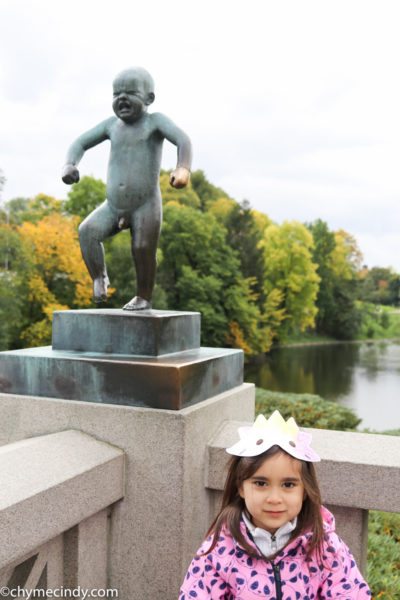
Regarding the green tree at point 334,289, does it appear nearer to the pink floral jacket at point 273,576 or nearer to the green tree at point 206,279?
the green tree at point 206,279

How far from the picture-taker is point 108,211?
3.78m

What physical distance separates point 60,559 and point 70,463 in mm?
546

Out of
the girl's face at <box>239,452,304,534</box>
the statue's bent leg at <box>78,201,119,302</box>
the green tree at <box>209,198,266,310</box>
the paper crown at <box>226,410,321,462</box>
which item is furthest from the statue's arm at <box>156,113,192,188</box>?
the green tree at <box>209,198,266,310</box>

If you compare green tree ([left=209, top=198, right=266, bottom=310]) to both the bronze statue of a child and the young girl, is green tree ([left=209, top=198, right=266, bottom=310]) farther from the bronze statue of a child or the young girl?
the young girl

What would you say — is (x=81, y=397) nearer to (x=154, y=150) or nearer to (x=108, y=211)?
(x=108, y=211)

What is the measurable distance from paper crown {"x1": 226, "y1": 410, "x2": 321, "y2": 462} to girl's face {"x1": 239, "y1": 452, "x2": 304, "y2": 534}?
0.04 m

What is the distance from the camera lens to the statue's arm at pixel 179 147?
11.4 ft

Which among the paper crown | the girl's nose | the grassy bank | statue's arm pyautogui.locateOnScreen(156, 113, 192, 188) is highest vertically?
statue's arm pyautogui.locateOnScreen(156, 113, 192, 188)

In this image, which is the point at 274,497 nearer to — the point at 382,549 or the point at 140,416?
the point at 140,416

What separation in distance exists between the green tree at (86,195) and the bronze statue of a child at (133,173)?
81.7 ft

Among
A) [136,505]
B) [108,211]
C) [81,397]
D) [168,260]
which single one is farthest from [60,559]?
[168,260]

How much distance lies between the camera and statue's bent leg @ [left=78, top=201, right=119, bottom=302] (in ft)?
12.4

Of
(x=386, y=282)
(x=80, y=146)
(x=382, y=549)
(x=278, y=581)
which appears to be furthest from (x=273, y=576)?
(x=386, y=282)

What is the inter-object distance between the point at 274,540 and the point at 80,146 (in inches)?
113
